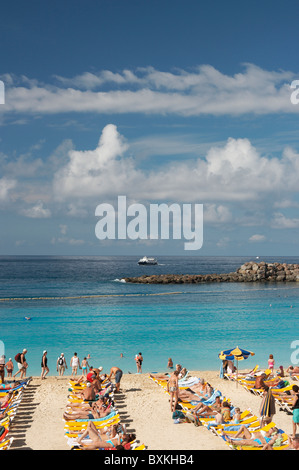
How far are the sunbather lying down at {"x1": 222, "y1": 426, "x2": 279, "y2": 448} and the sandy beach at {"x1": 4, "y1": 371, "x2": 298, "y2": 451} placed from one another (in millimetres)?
376

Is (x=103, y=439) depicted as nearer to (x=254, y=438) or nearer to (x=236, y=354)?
(x=254, y=438)

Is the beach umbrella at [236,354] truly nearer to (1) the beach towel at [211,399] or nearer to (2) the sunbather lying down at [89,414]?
(1) the beach towel at [211,399]

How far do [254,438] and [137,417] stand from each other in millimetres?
4539

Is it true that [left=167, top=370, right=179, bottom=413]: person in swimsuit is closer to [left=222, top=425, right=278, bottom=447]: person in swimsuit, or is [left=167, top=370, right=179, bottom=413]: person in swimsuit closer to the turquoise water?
[left=222, top=425, right=278, bottom=447]: person in swimsuit

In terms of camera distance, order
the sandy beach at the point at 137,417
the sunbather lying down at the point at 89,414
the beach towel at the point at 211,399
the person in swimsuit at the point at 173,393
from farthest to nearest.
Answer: the person in swimsuit at the point at 173,393 → the beach towel at the point at 211,399 → the sunbather lying down at the point at 89,414 → the sandy beach at the point at 137,417

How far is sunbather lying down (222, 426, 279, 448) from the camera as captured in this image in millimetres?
11914

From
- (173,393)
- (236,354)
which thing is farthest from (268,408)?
(236,354)

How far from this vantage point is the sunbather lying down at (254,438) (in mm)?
11914

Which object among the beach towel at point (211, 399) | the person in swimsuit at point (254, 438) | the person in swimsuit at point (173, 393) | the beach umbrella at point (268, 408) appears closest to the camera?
the person in swimsuit at point (254, 438)

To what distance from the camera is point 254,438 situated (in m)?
12.2

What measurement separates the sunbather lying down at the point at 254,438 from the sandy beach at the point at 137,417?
376mm

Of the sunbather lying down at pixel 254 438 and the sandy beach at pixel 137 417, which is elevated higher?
the sunbather lying down at pixel 254 438

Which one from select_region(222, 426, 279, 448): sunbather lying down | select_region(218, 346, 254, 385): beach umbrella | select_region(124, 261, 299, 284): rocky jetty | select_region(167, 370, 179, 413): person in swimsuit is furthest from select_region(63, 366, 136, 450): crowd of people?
select_region(124, 261, 299, 284): rocky jetty

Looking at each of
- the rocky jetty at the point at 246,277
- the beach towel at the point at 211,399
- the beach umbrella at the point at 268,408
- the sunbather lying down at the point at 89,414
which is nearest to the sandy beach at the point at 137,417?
the sunbather lying down at the point at 89,414
